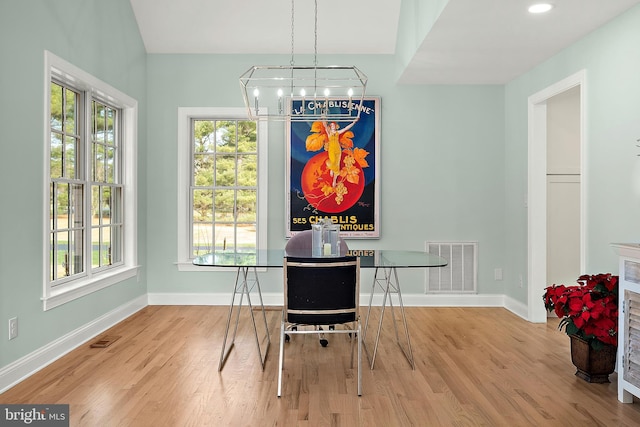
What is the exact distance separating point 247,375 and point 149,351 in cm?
103

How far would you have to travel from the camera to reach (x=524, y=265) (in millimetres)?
5473

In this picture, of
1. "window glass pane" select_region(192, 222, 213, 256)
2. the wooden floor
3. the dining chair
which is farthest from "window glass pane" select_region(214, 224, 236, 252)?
the dining chair

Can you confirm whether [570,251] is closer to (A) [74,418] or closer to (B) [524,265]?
(B) [524,265]

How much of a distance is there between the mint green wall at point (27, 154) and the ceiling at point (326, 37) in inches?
51.4

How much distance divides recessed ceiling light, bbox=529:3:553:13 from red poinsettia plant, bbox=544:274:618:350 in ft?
6.10

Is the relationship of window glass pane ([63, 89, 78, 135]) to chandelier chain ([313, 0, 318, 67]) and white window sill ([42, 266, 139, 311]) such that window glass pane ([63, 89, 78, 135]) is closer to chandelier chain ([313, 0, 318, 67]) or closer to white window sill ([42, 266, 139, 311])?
white window sill ([42, 266, 139, 311])

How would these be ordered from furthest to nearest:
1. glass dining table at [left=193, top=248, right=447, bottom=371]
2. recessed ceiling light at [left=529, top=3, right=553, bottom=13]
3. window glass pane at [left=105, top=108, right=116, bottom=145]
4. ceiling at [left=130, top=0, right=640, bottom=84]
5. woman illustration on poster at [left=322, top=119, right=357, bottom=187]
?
1. woman illustration on poster at [left=322, top=119, right=357, bottom=187]
2. window glass pane at [left=105, top=108, right=116, bottom=145]
3. ceiling at [left=130, top=0, right=640, bottom=84]
4. glass dining table at [left=193, top=248, right=447, bottom=371]
5. recessed ceiling light at [left=529, top=3, right=553, bottom=13]

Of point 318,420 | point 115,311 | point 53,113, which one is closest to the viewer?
point 318,420

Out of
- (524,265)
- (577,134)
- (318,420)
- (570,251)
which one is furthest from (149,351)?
(577,134)

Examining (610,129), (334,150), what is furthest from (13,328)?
(610,129)

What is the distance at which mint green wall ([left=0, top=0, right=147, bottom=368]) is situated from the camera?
335 centimetres

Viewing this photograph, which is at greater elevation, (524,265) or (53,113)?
(53,113)

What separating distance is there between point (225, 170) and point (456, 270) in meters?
2.91

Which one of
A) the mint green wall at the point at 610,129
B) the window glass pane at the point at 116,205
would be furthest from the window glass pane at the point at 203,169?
the mint green wall at the point at 610,129
